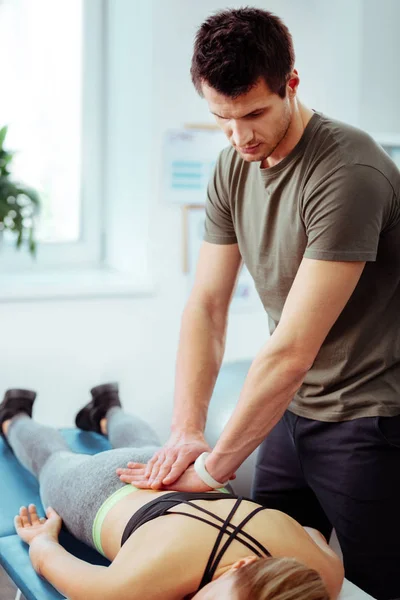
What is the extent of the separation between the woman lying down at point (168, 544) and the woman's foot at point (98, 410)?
0.56 metres

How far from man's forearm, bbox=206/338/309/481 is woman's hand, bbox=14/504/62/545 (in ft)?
Result: 1.51

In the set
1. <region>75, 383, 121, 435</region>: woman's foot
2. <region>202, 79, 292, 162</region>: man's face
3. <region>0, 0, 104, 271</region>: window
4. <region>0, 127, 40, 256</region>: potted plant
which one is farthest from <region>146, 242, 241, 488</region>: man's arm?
<region>0, 0, 104, 271</region>: window

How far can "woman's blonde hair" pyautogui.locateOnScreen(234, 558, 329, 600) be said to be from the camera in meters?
1.10

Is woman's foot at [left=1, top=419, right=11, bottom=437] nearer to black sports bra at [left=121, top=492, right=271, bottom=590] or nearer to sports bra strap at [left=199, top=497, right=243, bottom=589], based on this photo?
black sports bra at [left=121, top=492, right=271, bottom=590]

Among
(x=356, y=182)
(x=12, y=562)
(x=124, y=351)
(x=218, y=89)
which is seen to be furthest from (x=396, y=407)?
(x=124, y=351)

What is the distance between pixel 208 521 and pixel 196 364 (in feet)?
1.20

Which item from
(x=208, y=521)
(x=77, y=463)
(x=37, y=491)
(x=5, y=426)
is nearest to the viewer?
(x=208, y=521)

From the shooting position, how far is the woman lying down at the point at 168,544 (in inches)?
45.3

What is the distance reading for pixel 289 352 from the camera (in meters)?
1.34

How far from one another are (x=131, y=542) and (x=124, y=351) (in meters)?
1.57

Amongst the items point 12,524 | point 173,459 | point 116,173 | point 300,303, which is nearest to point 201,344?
point 173,459

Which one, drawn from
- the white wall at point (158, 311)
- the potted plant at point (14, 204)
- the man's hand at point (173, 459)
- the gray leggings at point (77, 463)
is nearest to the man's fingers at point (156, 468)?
the man's hand at point (173, 459)

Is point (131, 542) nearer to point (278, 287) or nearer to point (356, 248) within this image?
point (278, 287)

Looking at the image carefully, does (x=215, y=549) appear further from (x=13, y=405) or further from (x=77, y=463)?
(x=13, y=405)
